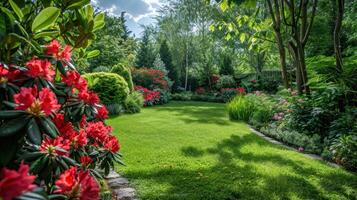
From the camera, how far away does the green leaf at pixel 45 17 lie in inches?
57.0

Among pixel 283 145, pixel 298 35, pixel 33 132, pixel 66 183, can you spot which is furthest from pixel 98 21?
pixel 298 35

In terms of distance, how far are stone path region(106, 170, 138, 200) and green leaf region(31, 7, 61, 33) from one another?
2.00 meters

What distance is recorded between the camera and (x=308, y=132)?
5898 mm

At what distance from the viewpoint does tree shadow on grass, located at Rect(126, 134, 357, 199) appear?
10.5 ft

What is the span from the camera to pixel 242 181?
3602 mm

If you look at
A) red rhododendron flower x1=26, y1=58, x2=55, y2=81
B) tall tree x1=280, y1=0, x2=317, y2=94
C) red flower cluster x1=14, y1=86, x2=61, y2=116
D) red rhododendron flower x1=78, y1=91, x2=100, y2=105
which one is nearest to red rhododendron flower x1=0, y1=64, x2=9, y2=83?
red rhododendron flower x1=26, y1=58, x2=55, y2=81

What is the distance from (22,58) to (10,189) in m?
1.23

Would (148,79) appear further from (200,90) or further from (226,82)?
(226,82)

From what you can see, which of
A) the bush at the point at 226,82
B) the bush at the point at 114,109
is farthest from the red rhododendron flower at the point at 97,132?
the bush at the point at 226,82

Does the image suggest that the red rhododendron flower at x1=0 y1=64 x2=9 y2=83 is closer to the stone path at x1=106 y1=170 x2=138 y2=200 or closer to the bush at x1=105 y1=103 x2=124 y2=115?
the stone path at x1=106 y1=170 x2=138 y2=200

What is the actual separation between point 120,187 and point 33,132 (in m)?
2.37

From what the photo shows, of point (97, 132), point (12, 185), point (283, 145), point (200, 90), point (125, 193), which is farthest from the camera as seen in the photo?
point (200, 90)

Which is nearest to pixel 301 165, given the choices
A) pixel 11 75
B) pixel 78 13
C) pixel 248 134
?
pixel 248 134

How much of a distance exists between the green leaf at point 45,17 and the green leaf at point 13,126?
1.80ft
